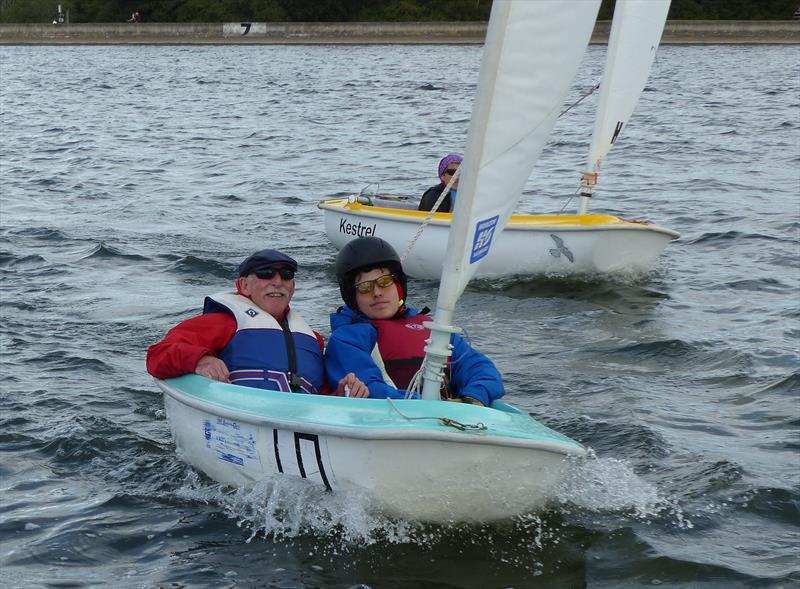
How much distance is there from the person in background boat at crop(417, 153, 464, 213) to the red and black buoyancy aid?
409 cm

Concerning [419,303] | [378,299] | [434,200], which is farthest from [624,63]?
[378,299]

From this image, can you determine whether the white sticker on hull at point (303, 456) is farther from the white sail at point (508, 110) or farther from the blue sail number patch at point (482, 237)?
the blue sail number patch at point (482, 237)

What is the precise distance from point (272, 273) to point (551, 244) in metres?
4.84

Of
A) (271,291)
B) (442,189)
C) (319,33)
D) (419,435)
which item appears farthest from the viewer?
(319,33)

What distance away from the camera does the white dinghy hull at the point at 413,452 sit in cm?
458

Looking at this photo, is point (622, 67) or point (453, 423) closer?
point (453, 423)

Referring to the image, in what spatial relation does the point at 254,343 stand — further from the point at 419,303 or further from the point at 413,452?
the point at 419,303

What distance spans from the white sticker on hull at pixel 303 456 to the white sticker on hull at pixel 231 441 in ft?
0.55

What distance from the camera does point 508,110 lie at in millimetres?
4320

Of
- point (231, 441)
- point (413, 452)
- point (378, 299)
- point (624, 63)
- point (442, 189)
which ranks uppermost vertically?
point (624, 63)

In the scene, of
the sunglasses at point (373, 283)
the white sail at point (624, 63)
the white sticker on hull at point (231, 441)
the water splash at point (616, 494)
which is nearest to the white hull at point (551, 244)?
the white sail at point (624, 63)

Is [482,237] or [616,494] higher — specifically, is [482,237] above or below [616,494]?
above

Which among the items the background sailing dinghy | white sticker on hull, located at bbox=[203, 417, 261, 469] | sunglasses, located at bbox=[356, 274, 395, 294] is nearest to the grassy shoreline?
the background sailing dinghy

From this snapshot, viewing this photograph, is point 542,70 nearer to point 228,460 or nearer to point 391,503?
point 391,503
